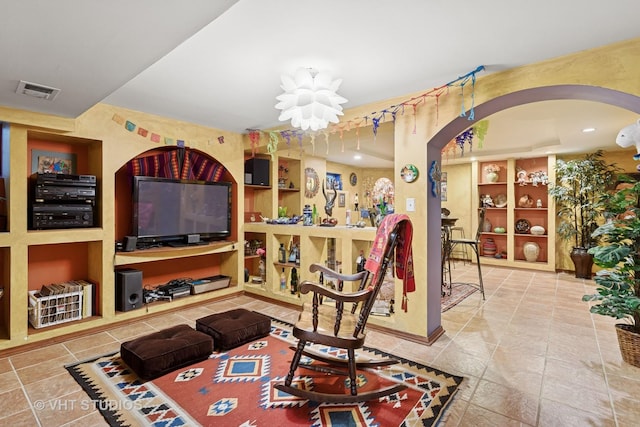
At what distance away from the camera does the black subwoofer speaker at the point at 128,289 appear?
3273 mm

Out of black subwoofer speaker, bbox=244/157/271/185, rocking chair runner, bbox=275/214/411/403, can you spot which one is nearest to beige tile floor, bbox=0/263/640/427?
rocking chair runner, bbox=275/214/411/403

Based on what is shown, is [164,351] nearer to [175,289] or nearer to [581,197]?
[175,289]

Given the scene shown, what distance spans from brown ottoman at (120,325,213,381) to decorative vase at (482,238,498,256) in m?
6.06

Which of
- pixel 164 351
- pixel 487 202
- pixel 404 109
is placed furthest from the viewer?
pixel 487 202

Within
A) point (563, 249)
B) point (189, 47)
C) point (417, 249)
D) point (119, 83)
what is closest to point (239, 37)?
point (189, 47)

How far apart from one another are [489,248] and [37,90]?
729 cm

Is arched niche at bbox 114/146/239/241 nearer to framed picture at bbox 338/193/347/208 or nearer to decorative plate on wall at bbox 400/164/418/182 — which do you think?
decorative plate on wall at bbox 400/164/418/182

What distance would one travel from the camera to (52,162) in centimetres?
321

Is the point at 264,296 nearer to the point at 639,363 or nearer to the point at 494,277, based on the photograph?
the point at 639,363

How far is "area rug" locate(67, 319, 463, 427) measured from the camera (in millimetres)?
1780

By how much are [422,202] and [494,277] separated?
3547mm

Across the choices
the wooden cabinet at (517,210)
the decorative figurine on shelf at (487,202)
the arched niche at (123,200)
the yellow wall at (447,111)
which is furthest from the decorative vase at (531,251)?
the arched niche at (123,200)

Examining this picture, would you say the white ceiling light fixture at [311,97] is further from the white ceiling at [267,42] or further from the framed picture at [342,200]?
the framed picture at [342,200]

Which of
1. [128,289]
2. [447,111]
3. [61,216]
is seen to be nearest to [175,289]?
[128,289]
